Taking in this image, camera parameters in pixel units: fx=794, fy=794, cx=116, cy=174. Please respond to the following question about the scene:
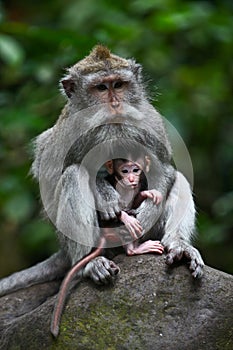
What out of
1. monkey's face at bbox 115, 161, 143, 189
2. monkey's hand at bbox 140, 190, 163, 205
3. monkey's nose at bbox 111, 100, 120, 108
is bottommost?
monkey's hand at bbox 140, 190, 163, 205

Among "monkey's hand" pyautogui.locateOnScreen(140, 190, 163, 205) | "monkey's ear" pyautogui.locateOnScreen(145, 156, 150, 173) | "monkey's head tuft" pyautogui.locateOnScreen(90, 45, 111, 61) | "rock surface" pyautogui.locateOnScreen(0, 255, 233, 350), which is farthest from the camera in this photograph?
"monkey's head tuft" pyautogui.locateOnScreen(90, 45, 111, 61)

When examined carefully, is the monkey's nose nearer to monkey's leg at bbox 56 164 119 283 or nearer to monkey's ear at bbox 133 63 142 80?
monkey's ear at bbox 133 63 142 80

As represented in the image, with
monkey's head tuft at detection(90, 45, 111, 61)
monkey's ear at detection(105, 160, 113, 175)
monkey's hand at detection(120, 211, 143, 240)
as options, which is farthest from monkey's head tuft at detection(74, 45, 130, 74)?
monkey's hand at detection(120, 211, 143, 240)

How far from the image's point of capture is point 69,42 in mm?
9258

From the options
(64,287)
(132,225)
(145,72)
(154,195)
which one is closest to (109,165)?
(154,195)

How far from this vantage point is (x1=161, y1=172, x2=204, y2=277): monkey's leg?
6.60 m

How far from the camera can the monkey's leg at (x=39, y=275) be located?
7961mm

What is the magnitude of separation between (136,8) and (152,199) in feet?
14.6

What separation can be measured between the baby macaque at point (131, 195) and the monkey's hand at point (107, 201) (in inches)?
2.7

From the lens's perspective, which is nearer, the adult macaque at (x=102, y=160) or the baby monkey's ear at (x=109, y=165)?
the adult macaque at (x=102, y=160)

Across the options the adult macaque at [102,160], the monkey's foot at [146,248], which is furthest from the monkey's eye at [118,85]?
the monkey's foot at [146,248]

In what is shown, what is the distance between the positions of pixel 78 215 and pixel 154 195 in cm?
70

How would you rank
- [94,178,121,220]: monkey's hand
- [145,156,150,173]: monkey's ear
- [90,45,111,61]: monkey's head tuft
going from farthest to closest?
[90,45,111,61]: monkey's head tuft → [145,156,150,173]: monkey's ear → [94,178,121,220]: monkey's hand

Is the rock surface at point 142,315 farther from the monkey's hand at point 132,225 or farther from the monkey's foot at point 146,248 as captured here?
the monkey's hand at point 132,225
